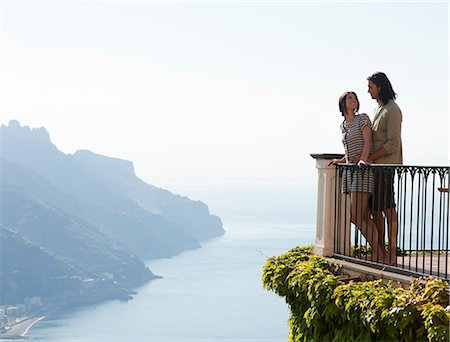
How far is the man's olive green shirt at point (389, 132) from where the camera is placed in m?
6.65

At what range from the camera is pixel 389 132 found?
668cm

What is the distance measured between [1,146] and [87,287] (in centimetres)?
6550

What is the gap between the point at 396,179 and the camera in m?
6.48

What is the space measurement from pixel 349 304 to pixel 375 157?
144 cm

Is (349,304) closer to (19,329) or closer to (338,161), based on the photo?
(338,161)

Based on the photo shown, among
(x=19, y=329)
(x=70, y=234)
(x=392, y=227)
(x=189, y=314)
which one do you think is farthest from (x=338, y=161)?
(x=70, y=234)

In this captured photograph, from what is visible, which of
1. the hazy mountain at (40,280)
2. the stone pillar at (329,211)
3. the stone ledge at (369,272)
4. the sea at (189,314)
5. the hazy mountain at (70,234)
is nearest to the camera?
the stone ledge at (369,272)

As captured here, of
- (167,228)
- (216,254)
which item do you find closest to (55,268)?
(216,254)

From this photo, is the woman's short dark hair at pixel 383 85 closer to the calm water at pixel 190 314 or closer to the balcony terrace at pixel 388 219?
the balcony terrace at pixel 388 219

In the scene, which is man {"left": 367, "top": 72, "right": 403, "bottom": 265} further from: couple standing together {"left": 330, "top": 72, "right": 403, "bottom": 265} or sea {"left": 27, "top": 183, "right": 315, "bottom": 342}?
sea {"left": 27, "top": 183, "right": 315, "bottom": 342}

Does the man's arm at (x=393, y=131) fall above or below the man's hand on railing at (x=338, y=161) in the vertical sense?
above

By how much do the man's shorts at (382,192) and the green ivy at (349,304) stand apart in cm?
67

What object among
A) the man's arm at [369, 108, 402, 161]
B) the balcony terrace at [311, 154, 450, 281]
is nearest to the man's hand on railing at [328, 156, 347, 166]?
the balcony terrace at [311, 154, 450, 281]

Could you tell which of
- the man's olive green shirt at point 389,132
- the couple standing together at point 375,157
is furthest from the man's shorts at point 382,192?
the man's olive green shirt at point 389,132
